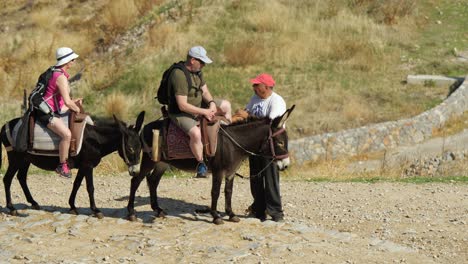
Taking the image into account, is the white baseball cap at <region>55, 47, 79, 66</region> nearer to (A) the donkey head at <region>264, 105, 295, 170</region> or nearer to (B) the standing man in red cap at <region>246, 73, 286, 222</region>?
(B) the standing man in red cap at <region>246, 73, 286, 222</region>

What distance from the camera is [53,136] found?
1026 centimetres

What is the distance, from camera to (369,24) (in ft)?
86.5

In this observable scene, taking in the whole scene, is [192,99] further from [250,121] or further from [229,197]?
[229,197]

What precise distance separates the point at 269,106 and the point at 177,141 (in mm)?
1321

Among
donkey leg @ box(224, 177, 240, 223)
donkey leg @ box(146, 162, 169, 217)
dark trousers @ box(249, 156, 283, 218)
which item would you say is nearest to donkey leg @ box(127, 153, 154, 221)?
donkey leg @ box(146, 162, 169, 217)

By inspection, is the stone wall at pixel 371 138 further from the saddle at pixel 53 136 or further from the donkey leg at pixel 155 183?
the saddle at pixel 53 136

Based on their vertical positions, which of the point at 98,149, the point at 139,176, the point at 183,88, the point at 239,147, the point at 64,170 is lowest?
the point at 139,176

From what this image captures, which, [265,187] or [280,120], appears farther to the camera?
[265,187]

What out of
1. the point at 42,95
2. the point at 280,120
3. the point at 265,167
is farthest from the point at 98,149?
the point at 280,120

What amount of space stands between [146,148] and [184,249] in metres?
1.52

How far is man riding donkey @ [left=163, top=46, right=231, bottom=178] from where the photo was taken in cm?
970

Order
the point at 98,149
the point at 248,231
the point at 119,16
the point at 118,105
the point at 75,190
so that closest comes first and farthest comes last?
the point at 248,231
the point at 98,149
the point at 75,190
the point at 118,105
the point at 119,16

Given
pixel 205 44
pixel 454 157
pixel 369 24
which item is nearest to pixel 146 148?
pixel 454 157

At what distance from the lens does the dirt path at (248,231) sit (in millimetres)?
9383
